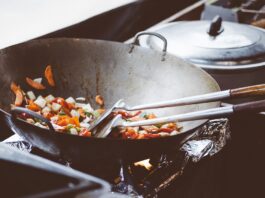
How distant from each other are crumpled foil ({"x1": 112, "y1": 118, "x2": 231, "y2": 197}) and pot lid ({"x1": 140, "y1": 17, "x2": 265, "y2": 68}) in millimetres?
342

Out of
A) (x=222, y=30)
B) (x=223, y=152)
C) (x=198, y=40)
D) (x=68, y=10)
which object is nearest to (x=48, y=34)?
(x=68, y=10)

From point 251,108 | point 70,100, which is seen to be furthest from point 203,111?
point 70,100

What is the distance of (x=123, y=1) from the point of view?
2.91m

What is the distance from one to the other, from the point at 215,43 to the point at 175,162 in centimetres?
83

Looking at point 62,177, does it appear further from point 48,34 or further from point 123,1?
point 123,1

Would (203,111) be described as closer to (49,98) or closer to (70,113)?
(70,113)

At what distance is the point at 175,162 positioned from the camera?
1640 millimetres

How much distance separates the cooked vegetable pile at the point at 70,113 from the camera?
1569mm

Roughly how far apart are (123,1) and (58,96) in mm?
1289

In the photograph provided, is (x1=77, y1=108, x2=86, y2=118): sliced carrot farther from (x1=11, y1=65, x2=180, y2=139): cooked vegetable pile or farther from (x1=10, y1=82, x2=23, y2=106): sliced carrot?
(x1=10, y1=82, x2=23, y2=106): sliced carrot

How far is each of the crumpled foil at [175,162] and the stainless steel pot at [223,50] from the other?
0.86ft

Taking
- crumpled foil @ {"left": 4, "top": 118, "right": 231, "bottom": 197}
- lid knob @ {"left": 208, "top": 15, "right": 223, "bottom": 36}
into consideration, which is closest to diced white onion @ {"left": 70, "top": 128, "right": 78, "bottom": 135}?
crumpled foil @ {"left": 4, "top": 118, "right": 231, "bottom": 197}

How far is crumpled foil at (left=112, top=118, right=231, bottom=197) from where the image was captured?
1458 millimetres

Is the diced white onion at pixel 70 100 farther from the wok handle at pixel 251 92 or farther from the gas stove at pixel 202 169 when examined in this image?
the wok handle at pixel 251 92
